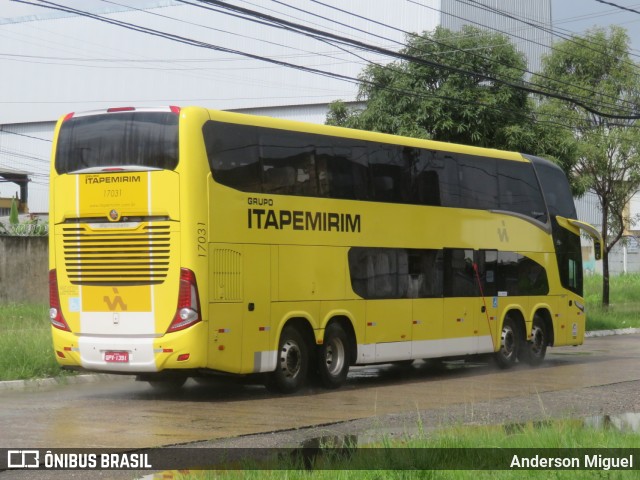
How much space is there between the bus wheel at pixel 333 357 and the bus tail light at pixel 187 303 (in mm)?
2855

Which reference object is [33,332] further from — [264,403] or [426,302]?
[426,302]

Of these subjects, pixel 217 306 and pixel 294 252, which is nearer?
pixel 217 306

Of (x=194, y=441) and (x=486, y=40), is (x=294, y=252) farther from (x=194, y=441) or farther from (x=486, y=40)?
(x=486, y=40)

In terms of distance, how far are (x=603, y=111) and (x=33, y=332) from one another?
22.6 meters

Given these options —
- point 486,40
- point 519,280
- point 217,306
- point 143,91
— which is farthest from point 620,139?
point 143,91

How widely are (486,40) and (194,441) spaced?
2459cm

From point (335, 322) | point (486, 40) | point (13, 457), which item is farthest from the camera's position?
point (486, 40)

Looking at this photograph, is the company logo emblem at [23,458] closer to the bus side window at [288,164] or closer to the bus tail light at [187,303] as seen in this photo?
the bus tail light at [187,303]

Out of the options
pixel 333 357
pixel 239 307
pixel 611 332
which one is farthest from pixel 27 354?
pixel 611 332

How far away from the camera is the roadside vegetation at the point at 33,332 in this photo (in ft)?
57.2

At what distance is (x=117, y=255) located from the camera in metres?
15.1

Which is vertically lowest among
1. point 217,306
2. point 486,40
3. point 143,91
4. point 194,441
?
point 194,441

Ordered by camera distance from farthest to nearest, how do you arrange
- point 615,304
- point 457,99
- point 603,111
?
point 615,304, point 603,111, point 457,99

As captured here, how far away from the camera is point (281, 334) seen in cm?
1634
